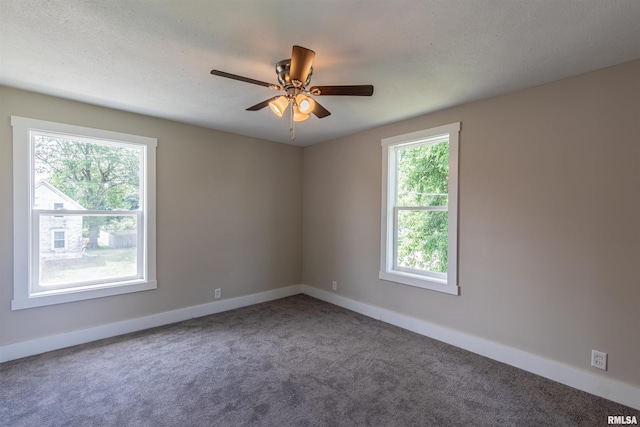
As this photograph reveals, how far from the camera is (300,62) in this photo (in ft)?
5.69

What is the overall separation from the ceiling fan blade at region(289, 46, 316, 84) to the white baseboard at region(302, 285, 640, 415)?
283 centimetres

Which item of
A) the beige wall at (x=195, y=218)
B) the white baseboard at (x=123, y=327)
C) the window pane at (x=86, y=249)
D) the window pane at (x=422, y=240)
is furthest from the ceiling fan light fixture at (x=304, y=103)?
the white baseboard at (x=123, y=327)

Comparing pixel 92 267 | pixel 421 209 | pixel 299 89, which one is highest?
pixel 299 89

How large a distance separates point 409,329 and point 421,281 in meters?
0.59

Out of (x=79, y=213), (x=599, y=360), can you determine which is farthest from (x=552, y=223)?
(x=79, y=213)

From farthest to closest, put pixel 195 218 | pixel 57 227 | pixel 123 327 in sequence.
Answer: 1. pixel 195 218
2. pixel 123 327
3. pixel 57 227

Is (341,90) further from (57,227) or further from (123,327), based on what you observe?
(123,327)

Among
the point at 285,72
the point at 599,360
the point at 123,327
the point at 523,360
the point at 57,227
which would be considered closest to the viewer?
the point at 285,72

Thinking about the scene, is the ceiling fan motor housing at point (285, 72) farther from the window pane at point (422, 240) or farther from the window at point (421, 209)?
the window pane at point (422, 240)

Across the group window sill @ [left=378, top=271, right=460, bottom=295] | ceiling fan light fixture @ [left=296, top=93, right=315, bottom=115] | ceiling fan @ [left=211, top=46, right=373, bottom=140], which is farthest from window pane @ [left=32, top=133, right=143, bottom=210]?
window sill @ [left=378, top=271, right=460, bottom=295]

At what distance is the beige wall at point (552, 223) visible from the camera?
2152 mm

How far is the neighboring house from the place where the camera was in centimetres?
287

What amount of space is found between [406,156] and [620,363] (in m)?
2.57

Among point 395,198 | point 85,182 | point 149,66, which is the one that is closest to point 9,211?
point 85,182
